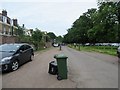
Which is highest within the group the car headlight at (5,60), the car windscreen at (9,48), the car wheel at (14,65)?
the car windscreen at (9,48)

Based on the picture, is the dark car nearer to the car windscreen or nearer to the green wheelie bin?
the car windscreen

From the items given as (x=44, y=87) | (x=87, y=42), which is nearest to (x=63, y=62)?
(x=44, y=87)

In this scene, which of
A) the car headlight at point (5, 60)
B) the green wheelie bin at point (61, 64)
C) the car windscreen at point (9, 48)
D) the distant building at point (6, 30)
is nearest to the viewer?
the green wheelie bin at point (61, 64)

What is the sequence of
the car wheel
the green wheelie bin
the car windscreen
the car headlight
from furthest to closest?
the car windscreen
the car wheel
the car headlight
the green wheelie bin

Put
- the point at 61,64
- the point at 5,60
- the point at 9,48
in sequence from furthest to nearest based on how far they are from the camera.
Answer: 1. the point at 9,48
2. the point at 5,60
3. the point at 61,64

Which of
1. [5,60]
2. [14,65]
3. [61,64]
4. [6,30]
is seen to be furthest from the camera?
[6,30]

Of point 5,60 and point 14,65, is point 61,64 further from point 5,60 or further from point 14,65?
point 14,65

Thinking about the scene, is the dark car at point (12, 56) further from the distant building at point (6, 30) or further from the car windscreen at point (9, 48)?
the distant building at point (6, 30)

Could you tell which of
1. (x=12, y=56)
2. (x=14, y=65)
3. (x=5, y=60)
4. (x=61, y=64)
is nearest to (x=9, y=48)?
(x=12, y=56)

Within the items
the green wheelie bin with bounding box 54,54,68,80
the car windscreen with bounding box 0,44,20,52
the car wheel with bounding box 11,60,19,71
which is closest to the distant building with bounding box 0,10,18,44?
the car windscreen with bounding box 0,44,20,52

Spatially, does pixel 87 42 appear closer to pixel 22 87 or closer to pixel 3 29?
pixel 3 29

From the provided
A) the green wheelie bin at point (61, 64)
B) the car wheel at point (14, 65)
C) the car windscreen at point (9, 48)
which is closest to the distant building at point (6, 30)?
the car windscreen at point (9, 48)

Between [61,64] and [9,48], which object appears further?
[9,48]

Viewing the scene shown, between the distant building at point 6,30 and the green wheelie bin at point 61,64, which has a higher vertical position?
the distant building at point 6,30
